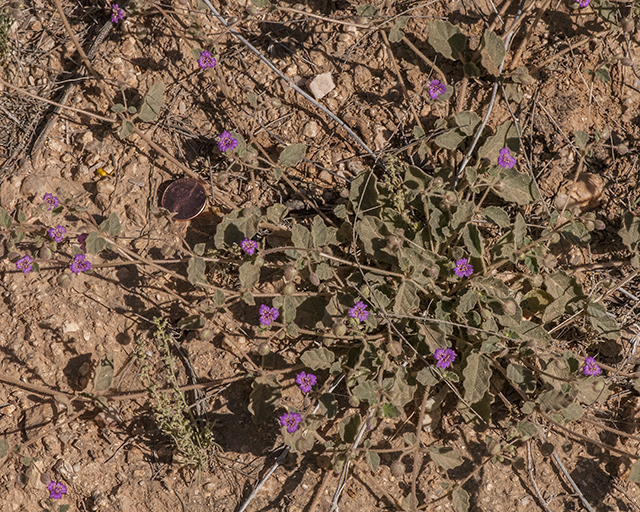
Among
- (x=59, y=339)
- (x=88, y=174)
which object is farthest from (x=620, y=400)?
(x=88, y=174)

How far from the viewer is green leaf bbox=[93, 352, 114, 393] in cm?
375

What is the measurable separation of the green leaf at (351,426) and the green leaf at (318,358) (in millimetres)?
361

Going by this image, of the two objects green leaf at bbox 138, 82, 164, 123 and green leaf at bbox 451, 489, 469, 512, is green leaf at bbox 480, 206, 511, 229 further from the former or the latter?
green leaf at bbox 138, 82, 164, 123

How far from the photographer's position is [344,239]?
402 centimetres

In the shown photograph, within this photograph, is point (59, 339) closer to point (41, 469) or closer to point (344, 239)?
point (41, 469)

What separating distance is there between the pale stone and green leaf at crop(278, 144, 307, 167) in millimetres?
527

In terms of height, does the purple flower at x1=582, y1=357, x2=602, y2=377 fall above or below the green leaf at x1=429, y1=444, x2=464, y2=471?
above

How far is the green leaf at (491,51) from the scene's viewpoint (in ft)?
13.3

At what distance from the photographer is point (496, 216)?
12.5 feet

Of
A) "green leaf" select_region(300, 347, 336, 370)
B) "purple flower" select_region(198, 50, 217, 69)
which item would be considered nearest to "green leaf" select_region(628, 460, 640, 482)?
"green leaf" select_region(300, 347, 336, 370)

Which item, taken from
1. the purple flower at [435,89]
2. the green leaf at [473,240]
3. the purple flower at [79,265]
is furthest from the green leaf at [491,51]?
the purple flower at [79,265]

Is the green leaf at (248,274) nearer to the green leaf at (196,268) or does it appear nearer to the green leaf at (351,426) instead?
the green leaf at (196,268)

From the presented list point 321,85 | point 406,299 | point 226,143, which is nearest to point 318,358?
point 406,299

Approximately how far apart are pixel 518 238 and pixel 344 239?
115cm
